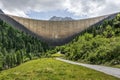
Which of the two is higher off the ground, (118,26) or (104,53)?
(118,26)

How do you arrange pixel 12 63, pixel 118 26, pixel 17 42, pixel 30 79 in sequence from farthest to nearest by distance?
pixel 17 42
pixel 12 63
pixel 118 26
pixel 30 79

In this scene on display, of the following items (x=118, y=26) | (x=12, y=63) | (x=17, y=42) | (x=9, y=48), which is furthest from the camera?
(x=17, y=42)

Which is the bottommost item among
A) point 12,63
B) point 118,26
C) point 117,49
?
point 12,63

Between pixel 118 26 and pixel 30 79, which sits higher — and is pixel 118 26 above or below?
above

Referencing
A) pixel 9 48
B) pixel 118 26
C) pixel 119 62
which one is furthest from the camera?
pixel 9 48

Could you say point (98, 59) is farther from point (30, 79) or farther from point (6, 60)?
point (6, 60)

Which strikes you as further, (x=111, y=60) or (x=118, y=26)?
(x=118, y=26)

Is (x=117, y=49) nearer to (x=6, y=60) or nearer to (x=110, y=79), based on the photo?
(x=110, y=79)

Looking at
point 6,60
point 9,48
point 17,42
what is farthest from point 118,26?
point 17,42

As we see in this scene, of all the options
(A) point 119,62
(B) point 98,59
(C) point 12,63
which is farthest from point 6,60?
(A) point 119,62
